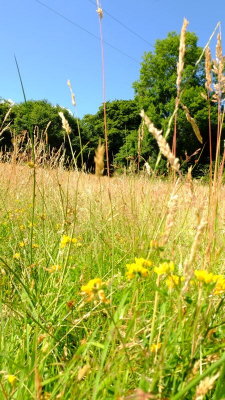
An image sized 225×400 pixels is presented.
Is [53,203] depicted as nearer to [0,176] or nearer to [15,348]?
[0,176]

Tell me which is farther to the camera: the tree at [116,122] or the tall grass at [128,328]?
the tree at [116,122]

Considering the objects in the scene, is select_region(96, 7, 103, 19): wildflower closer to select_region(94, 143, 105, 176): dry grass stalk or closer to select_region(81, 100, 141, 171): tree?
select_region(94, 143, 105, 176): dry grass stalk

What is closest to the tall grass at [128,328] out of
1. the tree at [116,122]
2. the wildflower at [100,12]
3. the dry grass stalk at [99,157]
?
the dry grass stalk at [99,157]

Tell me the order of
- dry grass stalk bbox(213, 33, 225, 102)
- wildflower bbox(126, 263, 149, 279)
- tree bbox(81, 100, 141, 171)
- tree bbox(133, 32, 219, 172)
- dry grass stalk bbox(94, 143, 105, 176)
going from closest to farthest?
dry grass stalk bbox(94, 143, 105, 176), wildflower bbox(126, 263, 149, 279), dry grass stalk bbox(213, 33, 225, 102), tree bbox(133, 32, 219, 172), tree bbox(81, 100, 141, 171)

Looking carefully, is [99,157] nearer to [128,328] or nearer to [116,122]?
[128,328]

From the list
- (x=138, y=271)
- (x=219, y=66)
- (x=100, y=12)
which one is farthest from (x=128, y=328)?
(x=100, y=12)

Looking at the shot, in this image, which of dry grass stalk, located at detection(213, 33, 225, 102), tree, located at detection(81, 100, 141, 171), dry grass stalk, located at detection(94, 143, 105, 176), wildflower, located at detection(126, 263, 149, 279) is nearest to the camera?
dry grass stalk, located at detection(94, 143, 105, 176)

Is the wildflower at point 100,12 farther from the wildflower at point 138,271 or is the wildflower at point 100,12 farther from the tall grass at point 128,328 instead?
the wildflower at point 138,271

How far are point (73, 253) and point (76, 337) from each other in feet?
2.13

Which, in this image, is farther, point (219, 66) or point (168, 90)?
point (168, 90)

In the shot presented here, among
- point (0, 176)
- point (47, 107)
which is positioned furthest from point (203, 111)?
point (0, 176)

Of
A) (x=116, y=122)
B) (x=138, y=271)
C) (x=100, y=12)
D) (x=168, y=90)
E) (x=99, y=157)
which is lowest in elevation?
(x=138, y=271)

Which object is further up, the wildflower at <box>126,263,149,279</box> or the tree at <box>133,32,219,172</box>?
the tree at <box>133,32,219,172</box>

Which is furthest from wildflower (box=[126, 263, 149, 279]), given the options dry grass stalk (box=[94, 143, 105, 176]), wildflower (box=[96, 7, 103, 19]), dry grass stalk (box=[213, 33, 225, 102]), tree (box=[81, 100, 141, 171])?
tree (box=[81, 100, 141, 171])
